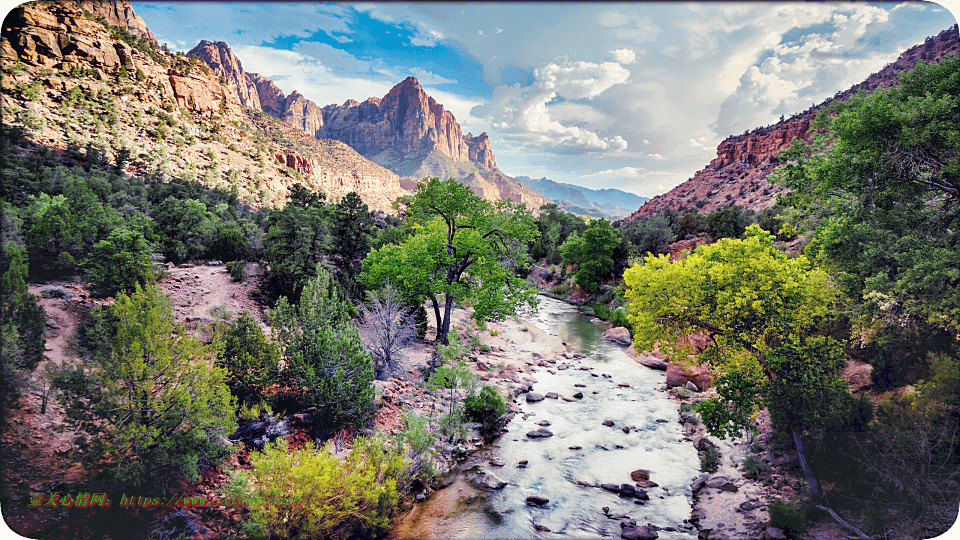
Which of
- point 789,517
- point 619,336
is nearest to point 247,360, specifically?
point 789,517

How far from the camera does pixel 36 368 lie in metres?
7.20

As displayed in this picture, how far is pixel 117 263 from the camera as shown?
1104cm

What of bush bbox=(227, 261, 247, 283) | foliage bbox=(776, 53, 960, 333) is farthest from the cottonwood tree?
foliage bbox=(776, 53, 960, 333)

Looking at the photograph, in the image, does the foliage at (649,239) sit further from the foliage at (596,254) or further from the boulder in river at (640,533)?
the boulder in river at (640,533)

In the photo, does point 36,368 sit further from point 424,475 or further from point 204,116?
point 204,116

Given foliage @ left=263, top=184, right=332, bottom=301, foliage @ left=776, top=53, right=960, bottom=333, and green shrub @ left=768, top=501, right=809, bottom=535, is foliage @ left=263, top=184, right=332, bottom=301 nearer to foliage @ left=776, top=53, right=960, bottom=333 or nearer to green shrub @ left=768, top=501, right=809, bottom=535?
green shrub @ left=768, top=501, right=809, bottom=535

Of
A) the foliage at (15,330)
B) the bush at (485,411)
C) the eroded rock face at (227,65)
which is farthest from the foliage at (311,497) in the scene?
the eroded rock face at (227,65)

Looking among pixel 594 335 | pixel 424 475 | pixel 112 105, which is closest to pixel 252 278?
pixel 424 475

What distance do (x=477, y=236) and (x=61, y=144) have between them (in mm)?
44691

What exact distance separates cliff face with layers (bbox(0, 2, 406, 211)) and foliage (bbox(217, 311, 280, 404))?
1166 inches

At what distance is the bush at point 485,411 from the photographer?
1166cm

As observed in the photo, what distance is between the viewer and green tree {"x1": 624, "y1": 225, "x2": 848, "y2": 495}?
7.07m

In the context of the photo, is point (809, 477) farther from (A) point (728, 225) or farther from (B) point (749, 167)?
(B) point (749, 167)

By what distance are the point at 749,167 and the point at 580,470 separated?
89710 mm
